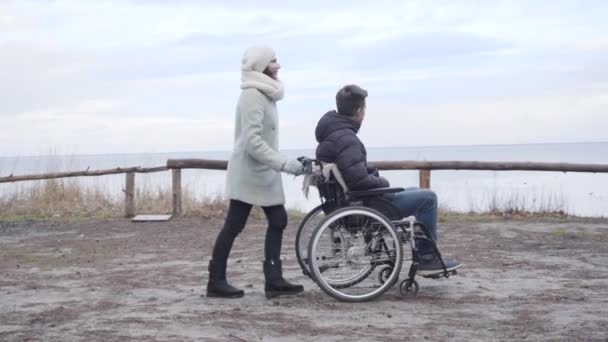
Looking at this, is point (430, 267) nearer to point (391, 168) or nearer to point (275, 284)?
point (275, 284)

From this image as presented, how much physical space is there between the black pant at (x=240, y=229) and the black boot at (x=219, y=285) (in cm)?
5

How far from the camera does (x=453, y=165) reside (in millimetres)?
12273

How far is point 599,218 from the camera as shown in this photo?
12.3 m

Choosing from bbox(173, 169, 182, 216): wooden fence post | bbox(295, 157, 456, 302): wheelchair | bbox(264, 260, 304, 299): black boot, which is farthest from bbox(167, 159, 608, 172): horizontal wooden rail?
bbox(264, 260, 304, 299): black boot

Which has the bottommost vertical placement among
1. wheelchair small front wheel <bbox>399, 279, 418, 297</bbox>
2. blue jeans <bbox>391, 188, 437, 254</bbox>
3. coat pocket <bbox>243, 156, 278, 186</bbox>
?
wheelchair small front wheel <bbox>399, 279, 418, 297</bbox>

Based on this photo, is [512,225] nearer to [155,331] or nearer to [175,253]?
[175,253]

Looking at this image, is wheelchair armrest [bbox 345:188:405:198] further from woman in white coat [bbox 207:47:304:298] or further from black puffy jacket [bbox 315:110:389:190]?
woman in white coat [bbox 207:47:304:298]

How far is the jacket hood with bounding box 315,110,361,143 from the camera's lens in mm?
6180

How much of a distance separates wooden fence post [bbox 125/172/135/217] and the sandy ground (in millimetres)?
2607

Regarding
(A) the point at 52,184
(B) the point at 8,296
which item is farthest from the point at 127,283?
(A) the point at 52,184

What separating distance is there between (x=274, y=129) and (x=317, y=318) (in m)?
1.47

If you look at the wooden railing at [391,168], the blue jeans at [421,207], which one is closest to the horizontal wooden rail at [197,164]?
the wooden railing at [391,168]

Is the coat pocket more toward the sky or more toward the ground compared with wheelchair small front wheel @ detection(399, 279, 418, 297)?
more toward the sky

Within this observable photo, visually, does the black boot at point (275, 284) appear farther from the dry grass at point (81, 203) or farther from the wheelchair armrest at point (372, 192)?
the dry grass at point (81, 203)
